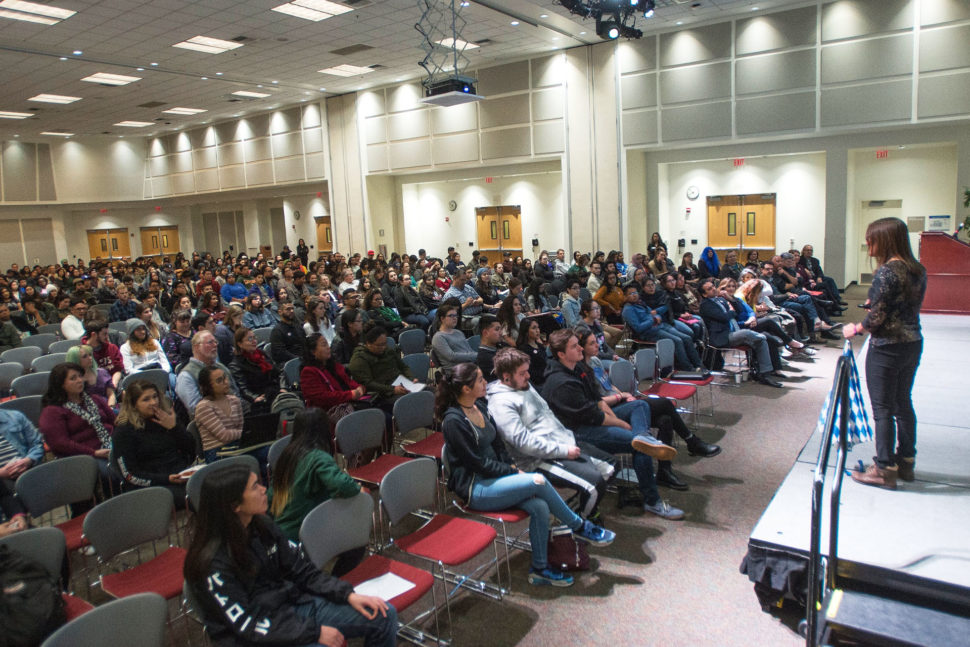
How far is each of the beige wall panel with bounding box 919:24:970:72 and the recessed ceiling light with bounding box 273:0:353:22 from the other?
9.44 meters

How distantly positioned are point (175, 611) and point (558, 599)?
207 centimetres

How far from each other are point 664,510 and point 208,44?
1212 cm

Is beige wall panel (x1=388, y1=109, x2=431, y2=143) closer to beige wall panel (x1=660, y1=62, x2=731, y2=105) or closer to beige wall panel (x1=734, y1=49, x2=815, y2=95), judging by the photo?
beige wall panel (x1=660, y1=62, x2=731, y2=105)

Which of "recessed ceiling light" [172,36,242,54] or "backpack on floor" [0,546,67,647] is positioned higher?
"recessed ceiling light" [172,36,242,54]

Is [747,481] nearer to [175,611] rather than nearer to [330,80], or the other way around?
[175,611]

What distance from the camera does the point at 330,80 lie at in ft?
52.5

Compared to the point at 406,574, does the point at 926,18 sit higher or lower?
higher

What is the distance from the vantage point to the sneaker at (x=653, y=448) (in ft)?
13.6

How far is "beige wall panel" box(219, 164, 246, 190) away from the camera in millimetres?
20469

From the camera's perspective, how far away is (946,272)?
29.9 ft

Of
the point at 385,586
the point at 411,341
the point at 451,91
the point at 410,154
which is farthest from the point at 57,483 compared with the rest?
the point at 410,154

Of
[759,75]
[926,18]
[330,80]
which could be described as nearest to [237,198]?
[330,80]

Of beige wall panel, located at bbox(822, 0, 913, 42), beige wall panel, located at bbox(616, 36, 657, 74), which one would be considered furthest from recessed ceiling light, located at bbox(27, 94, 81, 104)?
beige wall panel, located at bbox(822, 0, 913, 42)

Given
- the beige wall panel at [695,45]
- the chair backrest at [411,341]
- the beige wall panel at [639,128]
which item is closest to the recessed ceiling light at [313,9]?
the chair backrest at [411,341]
